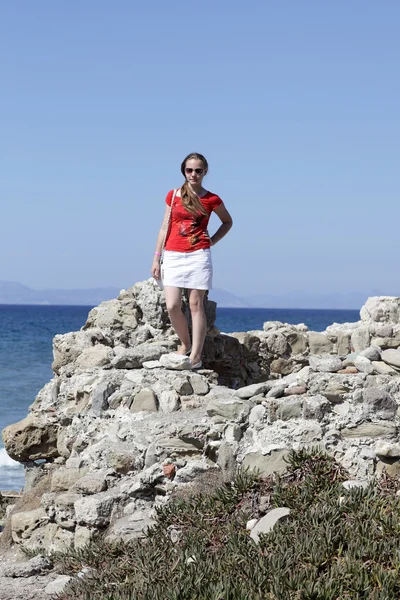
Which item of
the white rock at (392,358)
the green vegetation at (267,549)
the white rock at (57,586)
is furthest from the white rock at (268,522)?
the white rock at (392,358)

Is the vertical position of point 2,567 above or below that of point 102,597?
below

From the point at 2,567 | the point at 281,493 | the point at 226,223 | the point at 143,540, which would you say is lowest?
the point at 2,567

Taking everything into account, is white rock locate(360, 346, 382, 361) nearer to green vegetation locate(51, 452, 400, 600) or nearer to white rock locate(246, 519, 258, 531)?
green vegetation locate(51, 452, 400, 600)

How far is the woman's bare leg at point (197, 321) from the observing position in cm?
841

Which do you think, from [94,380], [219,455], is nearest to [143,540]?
[219,455]

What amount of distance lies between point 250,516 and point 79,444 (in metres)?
2.44

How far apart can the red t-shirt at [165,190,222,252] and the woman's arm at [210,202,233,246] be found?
10cm

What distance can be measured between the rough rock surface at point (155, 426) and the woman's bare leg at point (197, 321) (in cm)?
21

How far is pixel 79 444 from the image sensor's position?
7648 mm

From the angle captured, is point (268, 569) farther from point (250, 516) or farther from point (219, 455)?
point (219, 455)

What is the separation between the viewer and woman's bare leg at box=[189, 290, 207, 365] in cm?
841

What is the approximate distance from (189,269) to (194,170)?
1004 mm

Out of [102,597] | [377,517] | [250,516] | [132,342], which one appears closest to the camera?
[102,597]

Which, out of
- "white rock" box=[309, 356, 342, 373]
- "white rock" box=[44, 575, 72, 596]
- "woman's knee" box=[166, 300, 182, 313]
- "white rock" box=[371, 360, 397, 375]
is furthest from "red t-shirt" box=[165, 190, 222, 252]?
"white rock" box=[44, 575, 72, 596]
